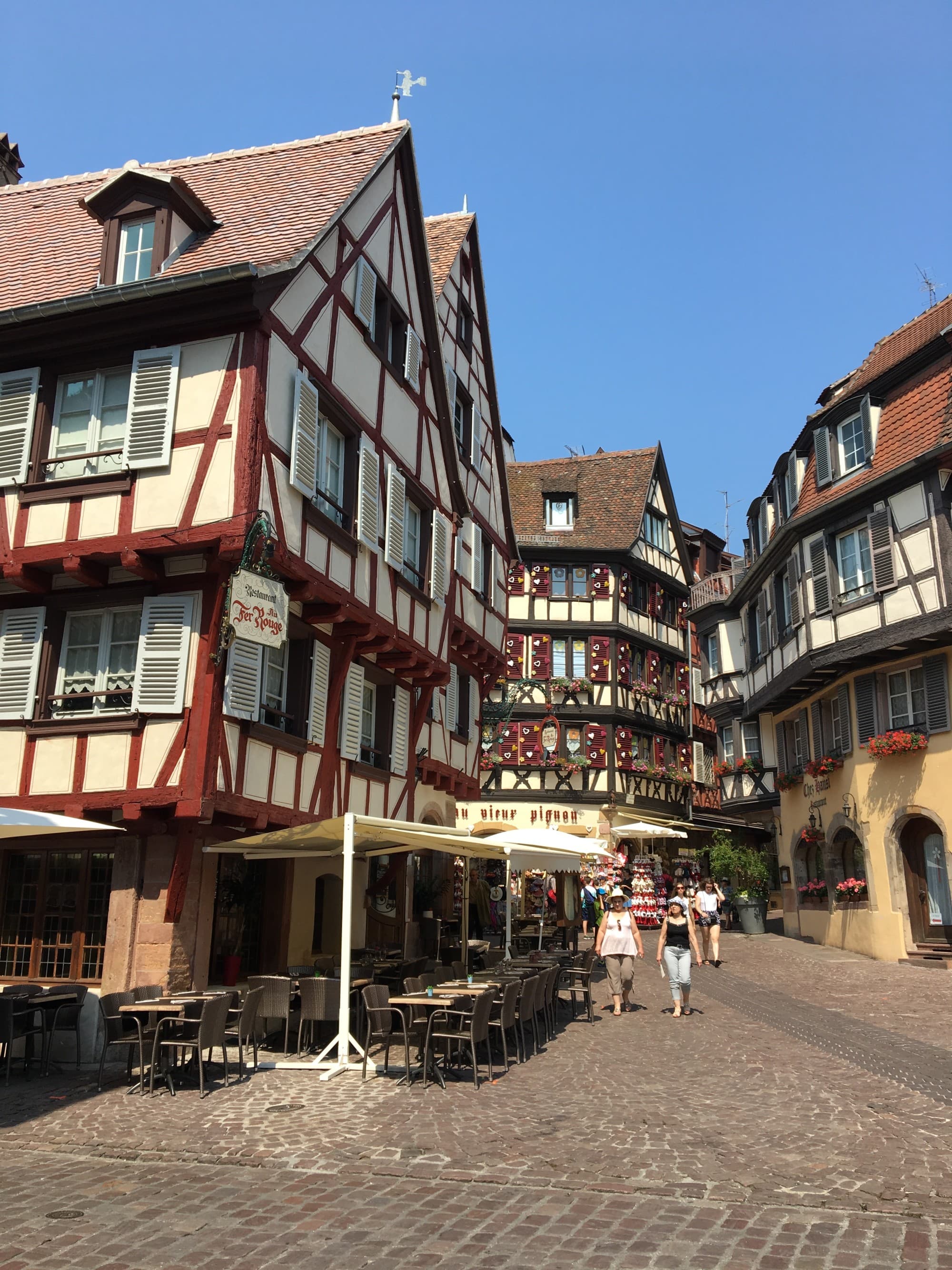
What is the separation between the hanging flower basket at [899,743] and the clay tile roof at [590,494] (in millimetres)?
15995

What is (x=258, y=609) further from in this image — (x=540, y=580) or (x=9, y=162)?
(x=540, y=580)

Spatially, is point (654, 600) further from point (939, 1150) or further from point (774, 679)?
point (939, 1150)

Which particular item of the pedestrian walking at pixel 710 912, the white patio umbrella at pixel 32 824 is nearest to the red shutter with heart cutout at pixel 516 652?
the pedestrian walking at pixel 710 912

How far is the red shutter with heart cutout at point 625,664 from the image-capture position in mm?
35281

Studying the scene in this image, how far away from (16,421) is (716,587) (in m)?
23.5

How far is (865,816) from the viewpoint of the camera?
21.9 metres

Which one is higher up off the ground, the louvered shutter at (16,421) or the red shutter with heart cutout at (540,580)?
the red shutter with heart cutout at (540,580)

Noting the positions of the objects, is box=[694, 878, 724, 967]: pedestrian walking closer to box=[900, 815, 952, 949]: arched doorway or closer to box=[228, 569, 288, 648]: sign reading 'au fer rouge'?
box=[900, 815, 952, 949]: arched doorway

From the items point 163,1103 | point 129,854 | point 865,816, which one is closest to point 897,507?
point 865,816

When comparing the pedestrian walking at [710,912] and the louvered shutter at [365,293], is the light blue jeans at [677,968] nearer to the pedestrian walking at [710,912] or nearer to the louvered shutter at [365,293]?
the pedestrian walking at [710,912]

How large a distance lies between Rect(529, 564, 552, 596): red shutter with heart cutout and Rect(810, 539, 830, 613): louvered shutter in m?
13.2

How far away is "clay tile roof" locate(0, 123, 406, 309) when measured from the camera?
14.1 meters

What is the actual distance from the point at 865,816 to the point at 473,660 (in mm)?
8409

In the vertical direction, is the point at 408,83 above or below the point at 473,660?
above
